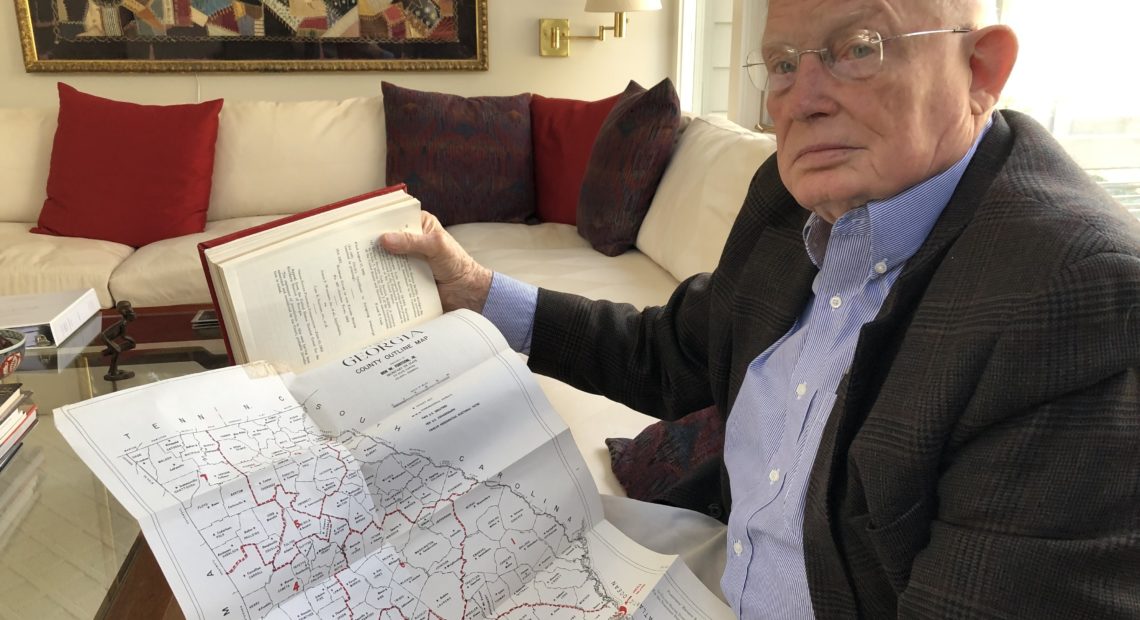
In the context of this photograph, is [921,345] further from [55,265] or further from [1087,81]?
[55,265]

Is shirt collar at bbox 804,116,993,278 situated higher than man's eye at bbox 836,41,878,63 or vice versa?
man's eye at bbox 836,41,878,63

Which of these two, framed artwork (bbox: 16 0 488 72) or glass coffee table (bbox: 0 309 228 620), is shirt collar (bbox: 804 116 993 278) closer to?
glass coffee table (bbox: 0 309 228 620)

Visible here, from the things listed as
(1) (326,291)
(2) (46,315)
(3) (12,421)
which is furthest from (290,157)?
(1) (326,291)

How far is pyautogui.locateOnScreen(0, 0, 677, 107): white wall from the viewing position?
Result: 328 centimetres

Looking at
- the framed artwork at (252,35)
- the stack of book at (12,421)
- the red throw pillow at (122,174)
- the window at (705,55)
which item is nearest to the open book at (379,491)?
the stack of book at (12,421)

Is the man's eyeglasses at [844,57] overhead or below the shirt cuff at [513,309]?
overhead

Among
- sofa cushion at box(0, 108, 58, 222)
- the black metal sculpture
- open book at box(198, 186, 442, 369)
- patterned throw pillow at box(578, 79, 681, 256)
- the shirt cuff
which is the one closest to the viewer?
open book at box(198, 186, 442, 369)

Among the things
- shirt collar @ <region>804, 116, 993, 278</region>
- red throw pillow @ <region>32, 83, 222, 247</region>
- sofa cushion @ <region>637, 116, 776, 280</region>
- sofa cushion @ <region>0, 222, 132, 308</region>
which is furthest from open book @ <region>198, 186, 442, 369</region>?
red throw pillow @ <region>32, 83, 222, 247</region>

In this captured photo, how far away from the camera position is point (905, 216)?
724mm

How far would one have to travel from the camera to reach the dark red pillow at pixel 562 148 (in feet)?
9.52

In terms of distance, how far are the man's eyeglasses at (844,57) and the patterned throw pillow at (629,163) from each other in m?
1.59

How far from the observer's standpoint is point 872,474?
2.10 feet

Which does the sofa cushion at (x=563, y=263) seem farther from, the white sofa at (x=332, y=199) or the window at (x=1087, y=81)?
the window at (x=1087, y=81)

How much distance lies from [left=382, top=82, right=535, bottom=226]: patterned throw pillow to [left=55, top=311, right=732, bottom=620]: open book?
2.10 m
